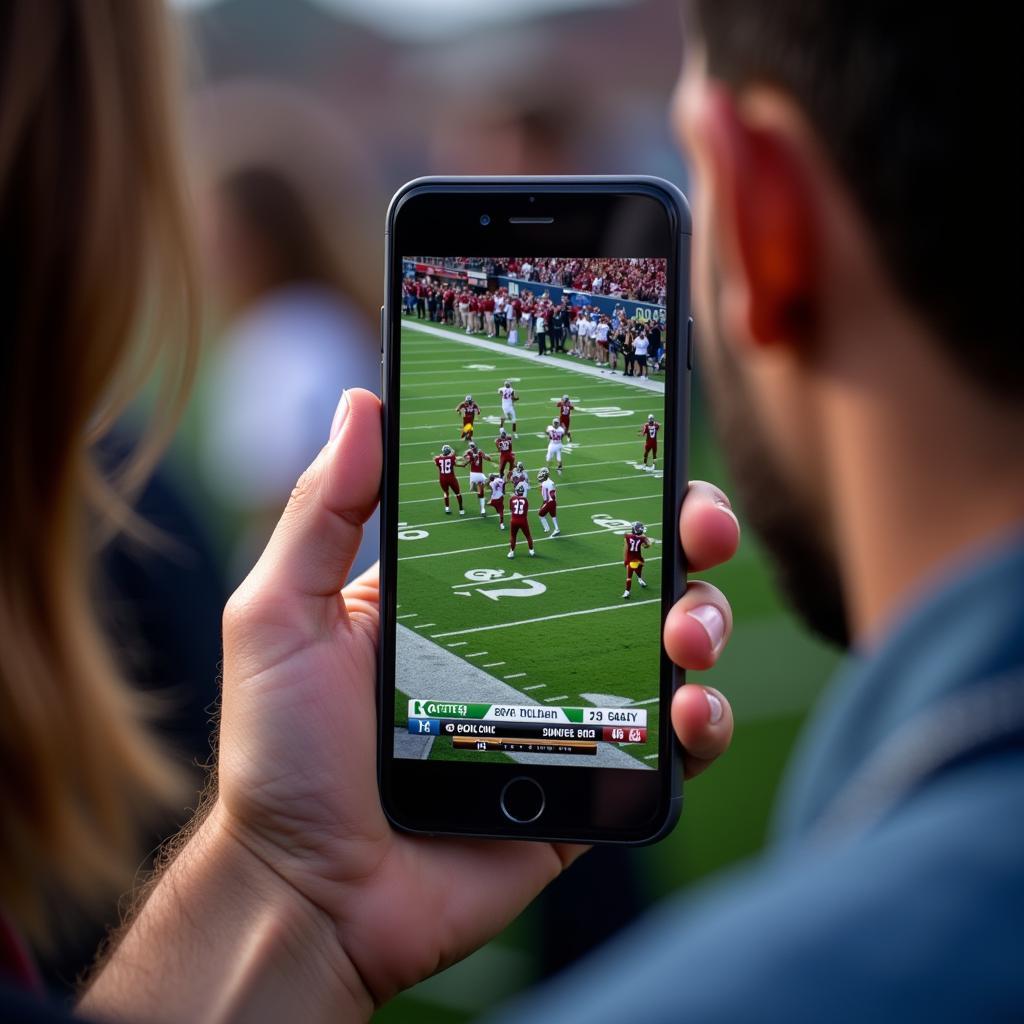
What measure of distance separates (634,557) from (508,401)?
1.15ft

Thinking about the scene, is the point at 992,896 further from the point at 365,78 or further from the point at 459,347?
the point at 365,78

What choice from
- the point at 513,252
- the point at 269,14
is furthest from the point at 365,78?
the point at 513,252

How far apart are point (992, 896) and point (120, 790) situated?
2.98ft

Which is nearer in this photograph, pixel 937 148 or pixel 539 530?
pixel 937 148

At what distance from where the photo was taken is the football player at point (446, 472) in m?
1.92

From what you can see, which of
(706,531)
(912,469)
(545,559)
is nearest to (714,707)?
(706,531)

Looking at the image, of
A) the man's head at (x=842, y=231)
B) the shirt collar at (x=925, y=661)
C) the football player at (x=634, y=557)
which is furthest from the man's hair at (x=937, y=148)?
the football player at (x=634, y=557)

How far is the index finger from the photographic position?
1812 mm

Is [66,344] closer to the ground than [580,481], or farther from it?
farther from it

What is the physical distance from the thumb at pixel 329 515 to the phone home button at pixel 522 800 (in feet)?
1.30

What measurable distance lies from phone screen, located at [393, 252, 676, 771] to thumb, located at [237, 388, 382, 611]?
2.7 inches

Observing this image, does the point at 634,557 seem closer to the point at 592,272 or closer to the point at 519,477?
the point at 519,477

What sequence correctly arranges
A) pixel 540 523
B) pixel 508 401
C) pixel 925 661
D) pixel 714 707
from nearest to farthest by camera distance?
pixel 925 661 → pixel 714 707 → pixel 540 523 → pixel 508 401

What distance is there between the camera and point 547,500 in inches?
74.5
